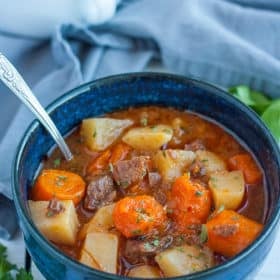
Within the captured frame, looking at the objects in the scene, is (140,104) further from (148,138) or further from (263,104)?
(263,104)

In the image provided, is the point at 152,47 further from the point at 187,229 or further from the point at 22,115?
the point at 187,229

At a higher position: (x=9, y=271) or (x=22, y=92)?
(x=22, y=92)

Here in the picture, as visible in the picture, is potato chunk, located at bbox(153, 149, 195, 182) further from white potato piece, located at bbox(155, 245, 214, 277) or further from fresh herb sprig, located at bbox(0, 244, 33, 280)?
fresh herb sprig, located at bbox(0, 244, 33, 280)

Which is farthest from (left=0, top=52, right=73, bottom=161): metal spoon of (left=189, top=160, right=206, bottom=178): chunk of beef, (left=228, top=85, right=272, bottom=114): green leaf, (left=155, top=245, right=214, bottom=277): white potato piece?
(left=228, top=85, right=272, bottom=114): green leaf

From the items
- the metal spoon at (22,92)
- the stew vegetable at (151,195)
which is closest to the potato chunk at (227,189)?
the stew vegetable at (151,195)

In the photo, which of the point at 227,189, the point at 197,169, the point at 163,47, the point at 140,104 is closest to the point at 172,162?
the point at 197,169

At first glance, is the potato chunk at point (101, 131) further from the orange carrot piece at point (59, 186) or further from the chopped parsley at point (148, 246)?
the chopped parsley at point (148, 246)
